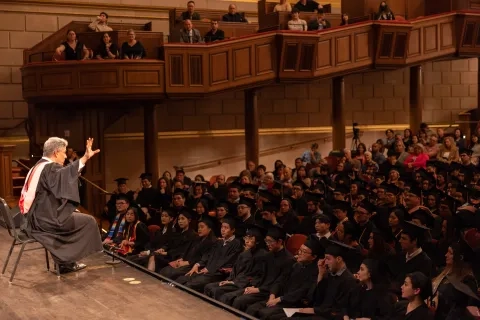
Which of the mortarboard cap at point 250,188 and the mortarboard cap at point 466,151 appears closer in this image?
the mortarboard cap at point 250,188

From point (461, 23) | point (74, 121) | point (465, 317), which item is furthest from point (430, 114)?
point (465, 317)

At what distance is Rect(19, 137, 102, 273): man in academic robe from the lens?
5.66 m

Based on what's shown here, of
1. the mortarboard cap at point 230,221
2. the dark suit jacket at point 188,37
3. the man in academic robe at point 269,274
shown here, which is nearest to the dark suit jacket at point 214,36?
the dark suit jacket at point 188,37

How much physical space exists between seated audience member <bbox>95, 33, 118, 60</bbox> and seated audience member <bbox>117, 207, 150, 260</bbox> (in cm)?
359

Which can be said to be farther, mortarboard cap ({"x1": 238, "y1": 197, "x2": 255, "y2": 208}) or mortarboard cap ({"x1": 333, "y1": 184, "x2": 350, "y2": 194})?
mortarboard cap ({"x1": 333, "y1": 184, "x2": 350, "y2": 194})

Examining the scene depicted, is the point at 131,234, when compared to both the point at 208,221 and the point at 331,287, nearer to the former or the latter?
the point at 208,221

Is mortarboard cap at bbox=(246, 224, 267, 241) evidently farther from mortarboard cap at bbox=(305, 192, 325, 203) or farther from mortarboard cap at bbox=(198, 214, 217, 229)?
mortarboard cap at bbox=(305, 192, 325, 203)

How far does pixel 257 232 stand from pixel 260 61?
18.3ft

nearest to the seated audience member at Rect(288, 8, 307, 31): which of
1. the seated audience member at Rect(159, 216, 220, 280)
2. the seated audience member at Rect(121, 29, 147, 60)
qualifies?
the seated audience member at Rect(121, 29, 147, 60)

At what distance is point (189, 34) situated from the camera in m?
11.4

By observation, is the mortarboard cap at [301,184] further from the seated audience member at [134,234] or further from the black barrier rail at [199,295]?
the black barrier rail at [199,295]

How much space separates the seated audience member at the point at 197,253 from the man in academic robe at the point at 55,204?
147 cm

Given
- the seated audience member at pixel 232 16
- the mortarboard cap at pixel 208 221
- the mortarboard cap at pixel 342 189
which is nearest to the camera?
the mortarboard cap at pixel 208 221

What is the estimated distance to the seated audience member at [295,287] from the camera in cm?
569
